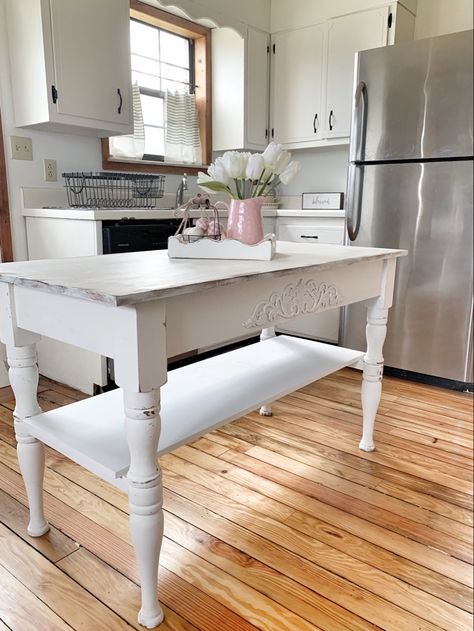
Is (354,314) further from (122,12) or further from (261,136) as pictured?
(122,12)

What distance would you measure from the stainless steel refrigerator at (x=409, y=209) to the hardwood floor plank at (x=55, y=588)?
1.26m

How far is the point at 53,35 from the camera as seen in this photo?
1886mm

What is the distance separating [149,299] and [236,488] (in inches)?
33.8

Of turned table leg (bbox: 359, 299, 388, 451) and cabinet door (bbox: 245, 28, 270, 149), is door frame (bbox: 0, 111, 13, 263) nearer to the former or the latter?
cabinet door (bbox: 245, 28, 270, 149)

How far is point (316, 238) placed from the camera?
2.62m

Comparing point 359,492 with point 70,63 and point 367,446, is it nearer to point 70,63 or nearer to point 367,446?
point 367,446

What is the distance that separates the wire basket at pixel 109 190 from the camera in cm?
221

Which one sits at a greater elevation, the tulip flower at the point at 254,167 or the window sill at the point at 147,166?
the window sill at the point at 147,166

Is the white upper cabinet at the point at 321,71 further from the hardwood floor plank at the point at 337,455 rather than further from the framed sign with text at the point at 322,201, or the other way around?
the hardwood floor plank at the point at 337,455

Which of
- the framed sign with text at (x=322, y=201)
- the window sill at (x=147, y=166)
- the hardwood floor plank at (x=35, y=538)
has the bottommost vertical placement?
the hardwood floor plank at (x=35, y=538)

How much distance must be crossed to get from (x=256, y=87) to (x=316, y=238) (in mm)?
1033

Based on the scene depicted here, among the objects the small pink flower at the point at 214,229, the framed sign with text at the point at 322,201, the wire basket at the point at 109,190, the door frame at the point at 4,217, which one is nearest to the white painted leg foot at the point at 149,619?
the small pink flower at the point at 214,229

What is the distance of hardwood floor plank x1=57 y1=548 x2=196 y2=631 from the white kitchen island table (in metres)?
0.04

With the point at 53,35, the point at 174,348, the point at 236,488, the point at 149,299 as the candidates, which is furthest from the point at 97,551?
the point at 53,35
